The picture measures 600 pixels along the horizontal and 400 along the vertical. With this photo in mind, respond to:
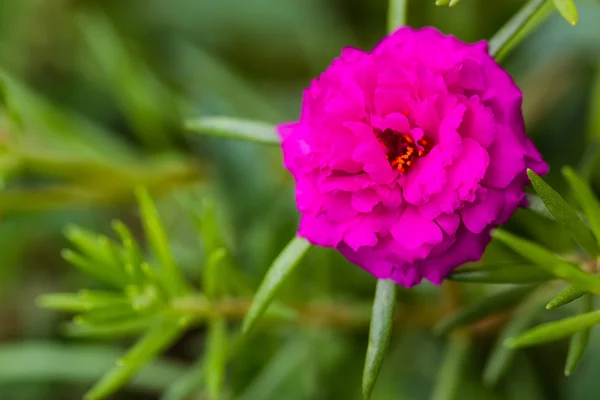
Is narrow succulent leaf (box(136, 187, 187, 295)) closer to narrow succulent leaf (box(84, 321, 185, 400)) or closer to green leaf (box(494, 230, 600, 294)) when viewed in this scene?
narrow succulent leaf (box(84, 321, 185, 400))

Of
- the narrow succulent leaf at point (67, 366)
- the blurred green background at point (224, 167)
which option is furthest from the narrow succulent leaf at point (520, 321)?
the narrow succulent leaf at point (67, 366)

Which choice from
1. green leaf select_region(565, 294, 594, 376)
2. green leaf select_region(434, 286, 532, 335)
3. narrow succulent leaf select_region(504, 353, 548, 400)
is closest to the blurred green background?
narrow succulent leaf select_region(504, 353, 548, 400)

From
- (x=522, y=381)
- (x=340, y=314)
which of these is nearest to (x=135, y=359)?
(x=340, y=314)

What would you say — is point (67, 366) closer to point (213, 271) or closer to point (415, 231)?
point (213, 271)

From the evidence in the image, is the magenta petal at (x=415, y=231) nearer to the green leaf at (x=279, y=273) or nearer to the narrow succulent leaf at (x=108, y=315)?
the green leaf at (x=279, y=273)

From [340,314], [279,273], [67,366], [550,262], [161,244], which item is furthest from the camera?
[67,366]
